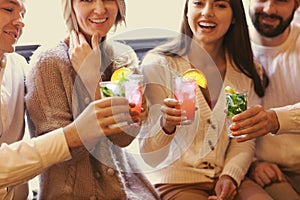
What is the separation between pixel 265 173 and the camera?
1.98m

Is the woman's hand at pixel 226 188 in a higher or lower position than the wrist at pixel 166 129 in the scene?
lower

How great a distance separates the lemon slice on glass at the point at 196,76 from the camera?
1.81 meters

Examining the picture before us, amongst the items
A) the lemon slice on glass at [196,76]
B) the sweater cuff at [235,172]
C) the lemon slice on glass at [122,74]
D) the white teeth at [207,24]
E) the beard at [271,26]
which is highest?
the white teeth at [207,24]

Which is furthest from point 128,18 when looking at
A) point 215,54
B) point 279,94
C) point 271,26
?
point 279,94

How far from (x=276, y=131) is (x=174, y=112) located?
483 mm

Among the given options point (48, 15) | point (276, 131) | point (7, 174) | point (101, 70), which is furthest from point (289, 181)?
point (48, 15)

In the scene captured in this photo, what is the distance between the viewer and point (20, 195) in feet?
6.08

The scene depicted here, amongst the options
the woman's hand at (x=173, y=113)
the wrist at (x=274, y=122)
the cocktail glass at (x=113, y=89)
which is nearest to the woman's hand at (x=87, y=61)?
the cocktail glass at (x=113, y=89)

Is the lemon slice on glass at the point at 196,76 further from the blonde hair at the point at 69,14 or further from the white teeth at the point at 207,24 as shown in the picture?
the blonde hair at the point at 69,14

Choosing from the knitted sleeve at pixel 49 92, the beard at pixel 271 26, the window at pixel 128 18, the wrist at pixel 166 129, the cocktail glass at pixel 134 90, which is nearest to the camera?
the cocktail glass at pixel 134 90

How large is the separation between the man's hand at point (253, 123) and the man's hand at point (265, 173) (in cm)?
19

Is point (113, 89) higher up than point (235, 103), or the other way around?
point (113, 89)

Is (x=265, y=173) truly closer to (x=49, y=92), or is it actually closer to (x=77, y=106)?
(x=77, y=106)

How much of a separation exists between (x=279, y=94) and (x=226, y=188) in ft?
1.78
